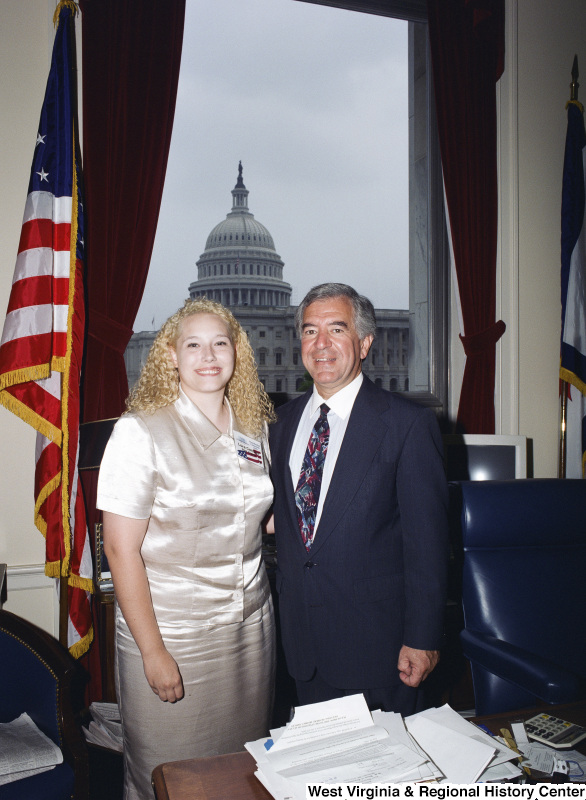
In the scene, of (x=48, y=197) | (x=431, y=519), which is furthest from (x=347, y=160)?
(x=431, y=519)

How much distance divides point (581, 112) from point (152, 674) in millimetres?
3694

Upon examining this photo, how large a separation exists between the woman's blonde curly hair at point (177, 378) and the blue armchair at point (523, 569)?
2.63ft

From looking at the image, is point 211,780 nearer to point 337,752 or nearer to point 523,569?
point 337,752

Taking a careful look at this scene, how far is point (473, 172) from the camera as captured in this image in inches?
139

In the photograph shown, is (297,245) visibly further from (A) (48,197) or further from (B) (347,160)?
(A) (48,197)

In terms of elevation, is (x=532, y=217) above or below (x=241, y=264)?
above

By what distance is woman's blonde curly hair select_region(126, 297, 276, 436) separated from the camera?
177 centimetres

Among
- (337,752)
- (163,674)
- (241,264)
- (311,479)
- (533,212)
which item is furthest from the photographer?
(533,212)

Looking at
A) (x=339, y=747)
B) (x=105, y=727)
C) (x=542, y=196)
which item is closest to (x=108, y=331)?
(x=105, y=727)

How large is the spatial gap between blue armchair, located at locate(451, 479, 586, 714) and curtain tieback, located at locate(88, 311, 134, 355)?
1651mm

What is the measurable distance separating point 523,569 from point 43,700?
163 centimetres

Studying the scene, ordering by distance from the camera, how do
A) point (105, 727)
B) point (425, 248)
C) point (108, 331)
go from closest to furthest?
point (105, 727), point (108, 331), point (425, 248)

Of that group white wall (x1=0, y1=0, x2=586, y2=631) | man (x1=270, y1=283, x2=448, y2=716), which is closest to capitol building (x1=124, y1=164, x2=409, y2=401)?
white wall (x1=0, y1=0, x2=586, y2=631)

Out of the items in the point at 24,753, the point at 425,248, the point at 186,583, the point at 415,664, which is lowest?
the point at 24,753
